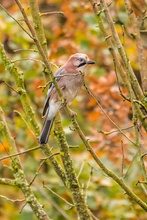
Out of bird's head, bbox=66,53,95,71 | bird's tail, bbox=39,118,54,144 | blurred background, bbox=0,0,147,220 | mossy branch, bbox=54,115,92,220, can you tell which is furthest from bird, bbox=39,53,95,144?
mossy branch, bbox=54,115,92,220

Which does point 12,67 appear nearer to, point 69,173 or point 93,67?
point 69,173

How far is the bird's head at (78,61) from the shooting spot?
4.16 meters

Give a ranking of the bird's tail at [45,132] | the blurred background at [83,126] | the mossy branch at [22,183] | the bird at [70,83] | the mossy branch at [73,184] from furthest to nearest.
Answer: the blurred background at [83,126]
the bird at [70,83]
the bird's tail at [45,132]
the mossy branch at [22,183]
the mossy branch at [73,184]

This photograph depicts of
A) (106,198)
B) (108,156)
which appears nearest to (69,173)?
(106,198)

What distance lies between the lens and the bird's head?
4.16 m

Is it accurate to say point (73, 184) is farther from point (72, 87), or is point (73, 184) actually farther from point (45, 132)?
point (72, 87)

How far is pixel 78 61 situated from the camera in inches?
165

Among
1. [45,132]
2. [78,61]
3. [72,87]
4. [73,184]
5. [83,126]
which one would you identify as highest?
[83,126]

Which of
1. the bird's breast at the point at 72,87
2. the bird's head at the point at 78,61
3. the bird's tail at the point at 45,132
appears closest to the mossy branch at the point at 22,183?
the bird's tail at the point at 45,132

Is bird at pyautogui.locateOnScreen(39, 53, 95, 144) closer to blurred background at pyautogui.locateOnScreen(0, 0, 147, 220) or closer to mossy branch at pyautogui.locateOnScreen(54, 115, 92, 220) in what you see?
blurred background at pyautogui.locateOnScreen(0, 0, 147, 220)

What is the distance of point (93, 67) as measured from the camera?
21.4 feet

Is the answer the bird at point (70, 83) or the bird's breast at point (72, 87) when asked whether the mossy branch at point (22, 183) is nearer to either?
the bird at point (70, 83)

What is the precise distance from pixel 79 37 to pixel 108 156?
54.9 inches

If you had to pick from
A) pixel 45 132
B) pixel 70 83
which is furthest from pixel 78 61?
pixel 45 132
